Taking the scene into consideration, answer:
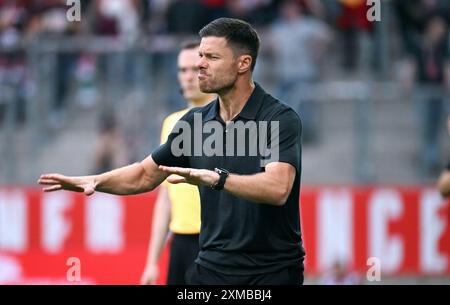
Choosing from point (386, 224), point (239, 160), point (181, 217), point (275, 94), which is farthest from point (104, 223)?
point (239, 160)

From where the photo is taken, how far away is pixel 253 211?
6.43m

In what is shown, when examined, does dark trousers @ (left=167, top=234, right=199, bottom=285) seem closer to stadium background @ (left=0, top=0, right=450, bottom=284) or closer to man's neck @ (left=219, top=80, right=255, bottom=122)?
man's neck @ (left=219, top=80, right=255, bottom=122)

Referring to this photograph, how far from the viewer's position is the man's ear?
259 inches

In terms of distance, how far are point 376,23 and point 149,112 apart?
10.7 feet

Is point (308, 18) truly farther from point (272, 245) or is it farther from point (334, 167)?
point (272, 245)

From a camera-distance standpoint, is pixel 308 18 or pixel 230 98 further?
pixel 308 18

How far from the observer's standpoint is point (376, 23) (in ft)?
49.0

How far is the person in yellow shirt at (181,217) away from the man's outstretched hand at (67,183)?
180 cm

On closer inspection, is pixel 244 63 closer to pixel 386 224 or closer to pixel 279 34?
pixel 386 224

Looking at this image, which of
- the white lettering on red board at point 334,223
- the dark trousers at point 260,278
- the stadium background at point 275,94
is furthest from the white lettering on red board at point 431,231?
the dark trousers at point 260,278

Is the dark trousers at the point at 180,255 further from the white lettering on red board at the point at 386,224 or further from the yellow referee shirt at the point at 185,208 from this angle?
the white lettering on red board at the point at 386,224

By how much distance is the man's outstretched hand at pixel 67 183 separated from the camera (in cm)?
655

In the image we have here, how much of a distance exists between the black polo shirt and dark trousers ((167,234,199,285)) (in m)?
1.78
